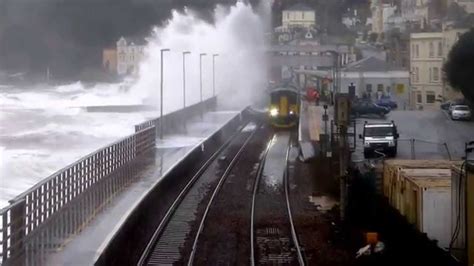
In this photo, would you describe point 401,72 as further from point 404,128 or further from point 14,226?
point 14,226

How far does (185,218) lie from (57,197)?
168 centimetres

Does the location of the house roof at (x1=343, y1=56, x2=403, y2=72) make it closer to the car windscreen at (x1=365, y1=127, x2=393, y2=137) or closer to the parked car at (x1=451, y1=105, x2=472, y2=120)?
the car windscreen at (x1=365, y1=127, x2=393, y2=137)

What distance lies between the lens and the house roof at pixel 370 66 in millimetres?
9352

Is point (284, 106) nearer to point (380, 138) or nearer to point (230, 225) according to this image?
point (380, 138)

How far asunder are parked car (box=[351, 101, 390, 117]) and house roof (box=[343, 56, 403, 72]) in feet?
1.59

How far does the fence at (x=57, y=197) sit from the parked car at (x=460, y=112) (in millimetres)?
2892

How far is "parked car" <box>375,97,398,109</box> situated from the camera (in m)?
9.84

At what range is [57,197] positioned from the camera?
17.0ft

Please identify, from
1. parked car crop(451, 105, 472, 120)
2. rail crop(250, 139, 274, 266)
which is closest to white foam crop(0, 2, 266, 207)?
rail crop(250, 139, 274, 266)

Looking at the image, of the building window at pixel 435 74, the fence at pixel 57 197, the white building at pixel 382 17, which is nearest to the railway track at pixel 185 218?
the fence at pixel 57 197

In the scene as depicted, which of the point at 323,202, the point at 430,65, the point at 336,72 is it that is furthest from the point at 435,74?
the point at 336,72

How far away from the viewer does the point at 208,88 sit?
1008 inches

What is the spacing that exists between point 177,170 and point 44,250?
4318 millimetres

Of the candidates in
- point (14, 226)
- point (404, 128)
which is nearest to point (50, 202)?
point (14, 226)
